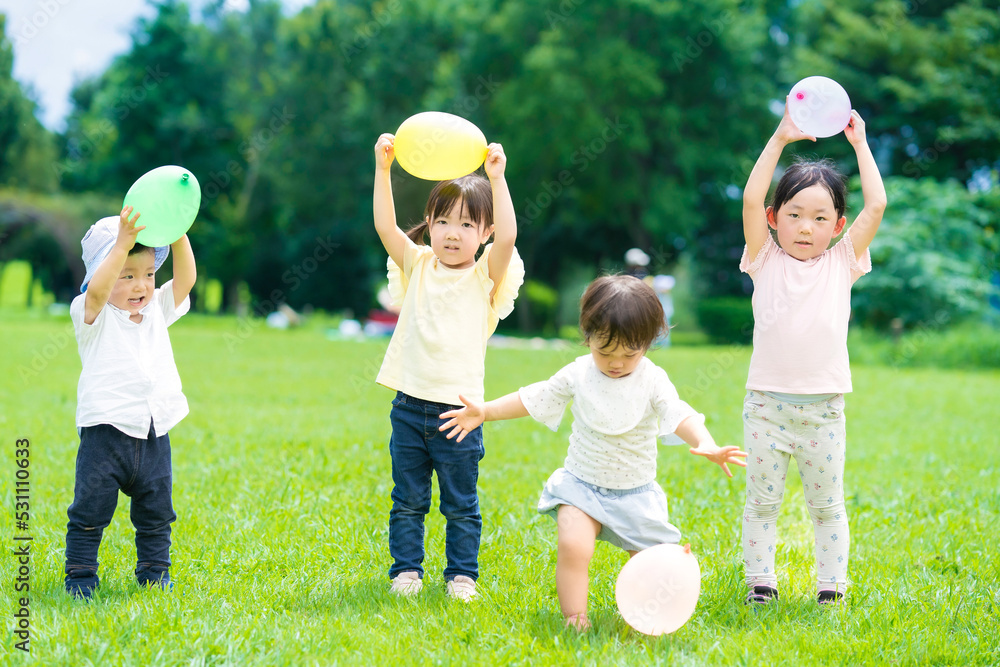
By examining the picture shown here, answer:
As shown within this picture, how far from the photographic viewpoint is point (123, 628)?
2.83m

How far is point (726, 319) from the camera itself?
2444 centimetres

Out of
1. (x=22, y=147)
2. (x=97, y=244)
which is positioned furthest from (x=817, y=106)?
(x=22, y=147)

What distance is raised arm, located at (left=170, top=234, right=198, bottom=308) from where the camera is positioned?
3.43 m

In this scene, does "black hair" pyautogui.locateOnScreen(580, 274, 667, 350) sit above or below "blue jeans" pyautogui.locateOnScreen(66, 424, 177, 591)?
above

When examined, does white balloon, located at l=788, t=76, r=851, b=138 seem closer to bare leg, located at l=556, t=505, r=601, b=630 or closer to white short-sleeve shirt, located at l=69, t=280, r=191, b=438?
bare leg, located at l=556, t=505, r=601, b=630

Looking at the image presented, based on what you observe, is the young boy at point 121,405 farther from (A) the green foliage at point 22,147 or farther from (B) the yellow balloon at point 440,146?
(A) the green foliage at point 22,147

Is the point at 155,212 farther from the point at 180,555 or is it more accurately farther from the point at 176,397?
the point at 180,555

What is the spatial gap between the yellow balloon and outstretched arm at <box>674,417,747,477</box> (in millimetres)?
1292


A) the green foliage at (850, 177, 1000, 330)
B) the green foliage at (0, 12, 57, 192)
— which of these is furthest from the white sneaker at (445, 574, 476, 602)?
the green foliage at (0, 12, 57, 192)

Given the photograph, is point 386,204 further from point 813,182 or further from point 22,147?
point 22,147

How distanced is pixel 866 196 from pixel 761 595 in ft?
5.31

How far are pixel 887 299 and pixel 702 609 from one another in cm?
1687

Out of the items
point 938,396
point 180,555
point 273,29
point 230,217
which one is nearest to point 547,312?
point 230,217

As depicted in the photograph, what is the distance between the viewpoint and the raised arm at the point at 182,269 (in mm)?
3426
